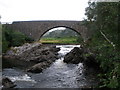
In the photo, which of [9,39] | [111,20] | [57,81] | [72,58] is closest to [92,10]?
[57,81]

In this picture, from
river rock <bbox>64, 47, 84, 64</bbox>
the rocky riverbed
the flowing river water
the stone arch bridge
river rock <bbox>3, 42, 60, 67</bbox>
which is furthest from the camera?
the stone arch bridge

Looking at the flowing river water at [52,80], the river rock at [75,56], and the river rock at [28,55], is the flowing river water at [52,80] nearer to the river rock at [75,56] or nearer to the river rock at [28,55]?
the river rock at [75,56]

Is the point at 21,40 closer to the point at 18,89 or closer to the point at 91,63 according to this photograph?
the point at 91,63

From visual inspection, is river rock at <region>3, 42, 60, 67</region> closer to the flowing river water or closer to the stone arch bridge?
the flowing river water

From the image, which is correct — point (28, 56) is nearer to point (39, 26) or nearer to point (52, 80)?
point (52, 80)

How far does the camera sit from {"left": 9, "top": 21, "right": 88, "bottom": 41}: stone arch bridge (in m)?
46.2

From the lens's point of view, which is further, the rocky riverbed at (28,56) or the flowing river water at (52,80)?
the rocky riverbed at (28,56)

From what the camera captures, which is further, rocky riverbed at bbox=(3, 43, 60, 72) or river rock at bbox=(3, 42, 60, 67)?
river rock at bbox=(3, 42, 60, 67)

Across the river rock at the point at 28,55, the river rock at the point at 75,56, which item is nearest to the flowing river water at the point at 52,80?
the river rock at the point at 75,56

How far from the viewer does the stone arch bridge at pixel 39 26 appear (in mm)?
46156

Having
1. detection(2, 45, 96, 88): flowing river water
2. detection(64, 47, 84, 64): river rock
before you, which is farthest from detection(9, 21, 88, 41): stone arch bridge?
detection(2, 45, 96, 88): flowing river water

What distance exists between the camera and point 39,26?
4766 cm

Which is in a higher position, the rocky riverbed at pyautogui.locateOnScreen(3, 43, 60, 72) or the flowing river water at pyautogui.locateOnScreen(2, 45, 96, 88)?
the rocky riverbed at pyautogui.locateOnScreen(3, 43, 60, 72)

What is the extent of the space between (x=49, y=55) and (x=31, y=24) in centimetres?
2214
